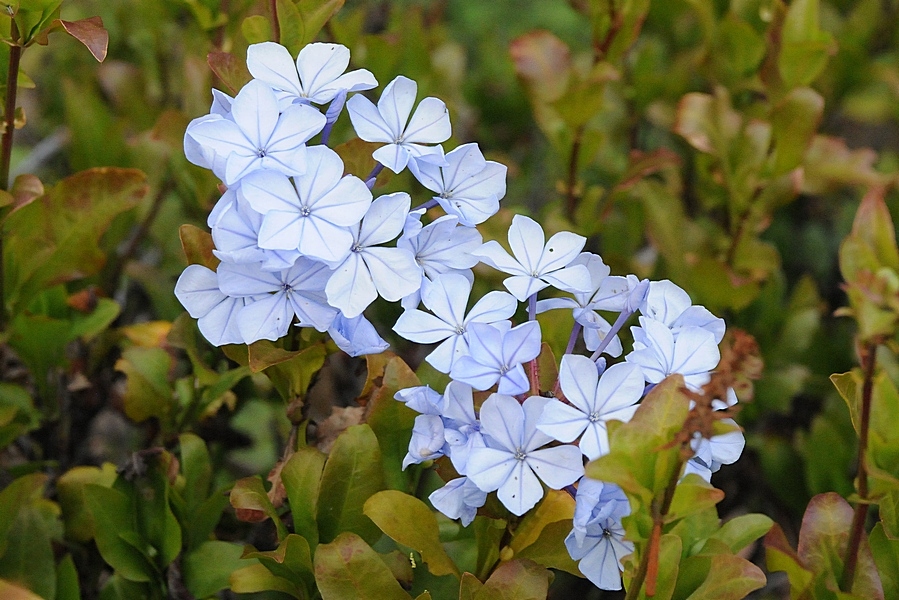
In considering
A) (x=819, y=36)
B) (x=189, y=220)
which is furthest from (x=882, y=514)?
(x=189, y=220)

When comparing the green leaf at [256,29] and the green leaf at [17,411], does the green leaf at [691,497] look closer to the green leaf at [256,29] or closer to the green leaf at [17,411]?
the green leaf at [256,29]

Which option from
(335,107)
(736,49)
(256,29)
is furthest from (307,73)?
(736,49)

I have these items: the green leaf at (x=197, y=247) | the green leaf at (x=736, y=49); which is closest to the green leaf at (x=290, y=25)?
the green leaf at (x=197, y=247)

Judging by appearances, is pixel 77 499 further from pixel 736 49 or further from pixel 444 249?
pixel 736 49

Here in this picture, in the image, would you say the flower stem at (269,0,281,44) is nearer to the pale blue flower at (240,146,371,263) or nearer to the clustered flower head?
the clustered flower head

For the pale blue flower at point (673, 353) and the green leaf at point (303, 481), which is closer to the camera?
the pale blue flower at point (673, 353)
